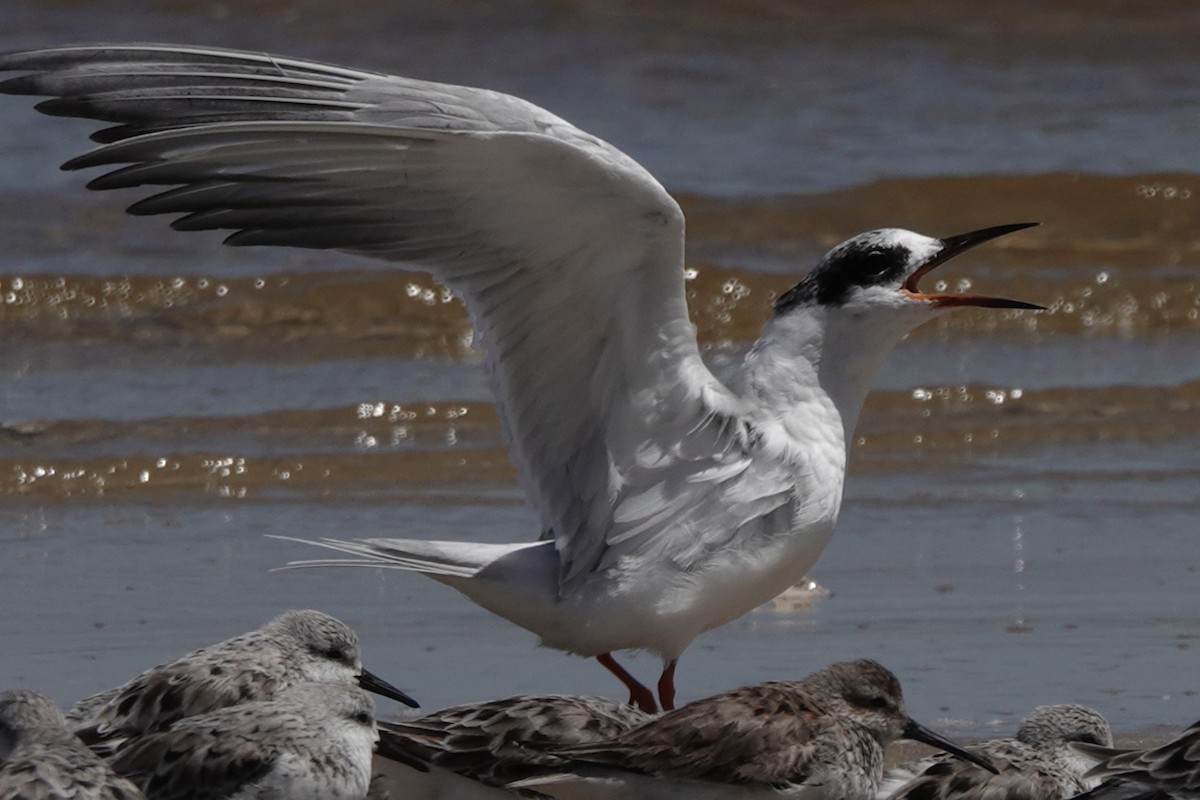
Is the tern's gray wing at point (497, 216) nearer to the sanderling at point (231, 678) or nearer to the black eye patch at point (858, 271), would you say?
the black eye patch at point (858, 271)

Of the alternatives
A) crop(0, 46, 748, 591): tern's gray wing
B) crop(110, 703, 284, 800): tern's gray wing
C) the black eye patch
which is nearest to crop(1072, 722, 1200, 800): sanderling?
crop(110, 703, 284, 800): tern's gray wing

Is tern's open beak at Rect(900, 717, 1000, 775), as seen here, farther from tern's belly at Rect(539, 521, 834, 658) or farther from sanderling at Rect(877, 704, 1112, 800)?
tern's belly at Rect(539, 521, 834, 658)

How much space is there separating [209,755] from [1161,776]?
1849 millimetres

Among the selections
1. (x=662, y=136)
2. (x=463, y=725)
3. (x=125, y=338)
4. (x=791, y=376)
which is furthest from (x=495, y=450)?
(x=662, y=136)

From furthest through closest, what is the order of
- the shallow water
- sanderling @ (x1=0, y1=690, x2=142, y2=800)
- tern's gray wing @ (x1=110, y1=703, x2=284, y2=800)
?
the shallow water < tern's gray wing @ (x1=110, y1=703, x2=284, y2=800) < sanderling @ (x1=0, y1=690, x2=142, y2=800)

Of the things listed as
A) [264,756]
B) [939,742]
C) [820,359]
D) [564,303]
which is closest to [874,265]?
[820,359]

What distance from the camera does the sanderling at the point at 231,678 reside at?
5254mm

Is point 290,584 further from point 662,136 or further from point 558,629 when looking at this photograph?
point 662,136

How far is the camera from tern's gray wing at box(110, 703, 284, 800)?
4.53 m

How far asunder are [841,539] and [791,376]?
6.68ft

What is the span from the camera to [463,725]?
5004mm

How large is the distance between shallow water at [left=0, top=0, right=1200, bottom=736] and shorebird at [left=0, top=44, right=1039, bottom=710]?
1.63 ft

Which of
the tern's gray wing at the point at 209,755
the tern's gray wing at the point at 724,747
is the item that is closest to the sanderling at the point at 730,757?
the tern's gray wing at the point at 724,747

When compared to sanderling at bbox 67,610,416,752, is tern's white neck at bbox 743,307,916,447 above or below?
above
